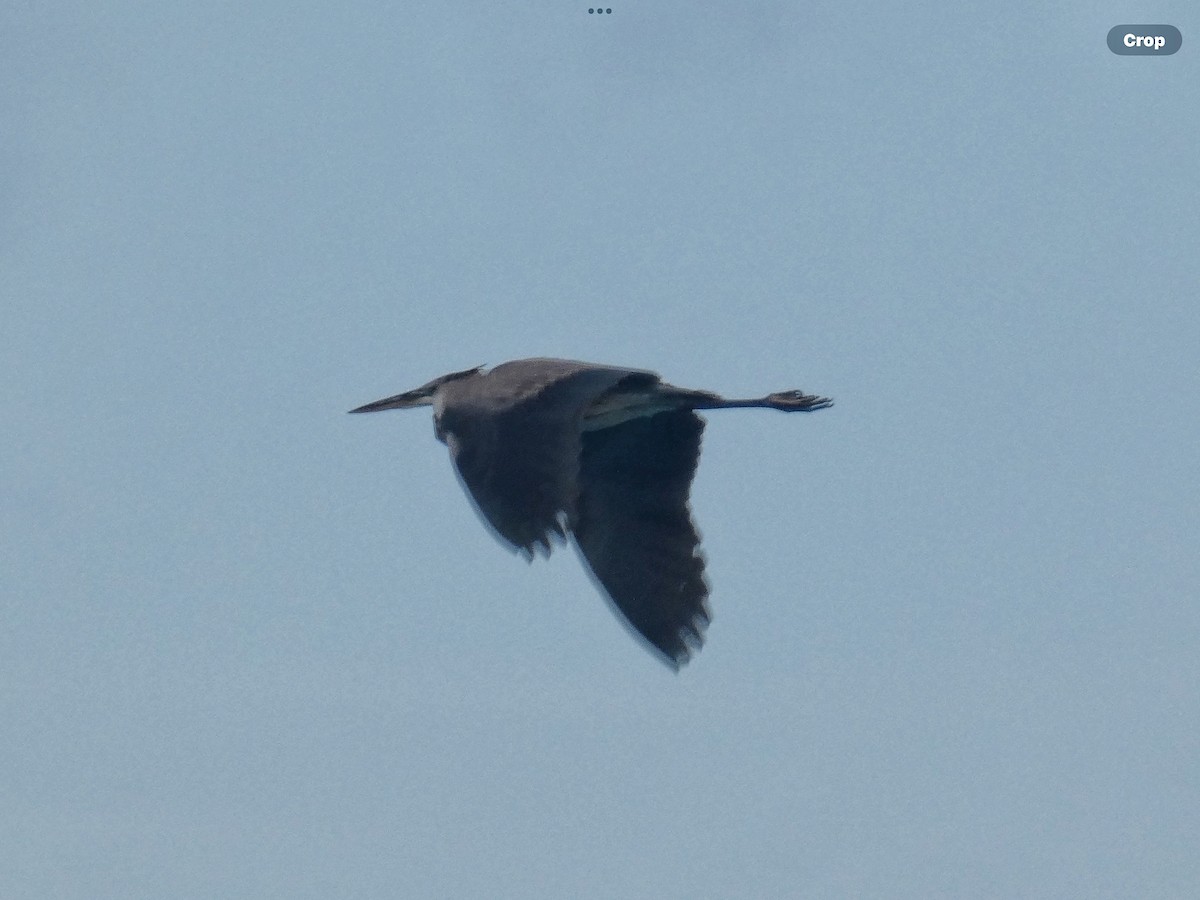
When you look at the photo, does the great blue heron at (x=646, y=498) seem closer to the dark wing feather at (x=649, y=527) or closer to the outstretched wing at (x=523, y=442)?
the dark wing feather at (x=649, y=527)

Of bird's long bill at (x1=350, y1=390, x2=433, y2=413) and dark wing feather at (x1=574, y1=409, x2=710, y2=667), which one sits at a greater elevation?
bird's long bill at (x1=350, y1=390, x2=433, y2=413)

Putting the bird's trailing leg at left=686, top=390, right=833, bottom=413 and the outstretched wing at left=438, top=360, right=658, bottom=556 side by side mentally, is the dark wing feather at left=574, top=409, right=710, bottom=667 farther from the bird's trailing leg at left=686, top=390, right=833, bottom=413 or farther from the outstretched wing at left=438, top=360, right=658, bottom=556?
the outstretched wing at left=438, top=360, right=658, bottom=556

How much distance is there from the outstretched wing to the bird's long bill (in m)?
2.72

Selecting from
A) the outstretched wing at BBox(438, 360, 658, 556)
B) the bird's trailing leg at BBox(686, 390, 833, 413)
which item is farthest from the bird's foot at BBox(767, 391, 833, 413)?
the outstretched wing at BBox(438, 360, 658, 556)

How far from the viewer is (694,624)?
17.5 m

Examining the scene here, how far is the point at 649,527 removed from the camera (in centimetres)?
1783

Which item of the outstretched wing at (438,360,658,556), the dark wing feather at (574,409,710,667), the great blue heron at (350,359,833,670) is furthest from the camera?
the dark wing feather at (574,409,710,667)

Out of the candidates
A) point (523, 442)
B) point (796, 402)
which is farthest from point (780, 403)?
point (523, 442)

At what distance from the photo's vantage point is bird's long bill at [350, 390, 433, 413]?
17.3m

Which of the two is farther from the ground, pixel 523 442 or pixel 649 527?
pixel 523 442

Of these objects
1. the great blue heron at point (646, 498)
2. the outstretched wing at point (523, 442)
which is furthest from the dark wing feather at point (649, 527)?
the outstretched wing at point (523, 442)

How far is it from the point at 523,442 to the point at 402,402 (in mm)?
4002

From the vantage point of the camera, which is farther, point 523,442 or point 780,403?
point 780,403

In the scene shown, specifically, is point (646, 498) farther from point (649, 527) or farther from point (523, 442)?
point (523, 442)
